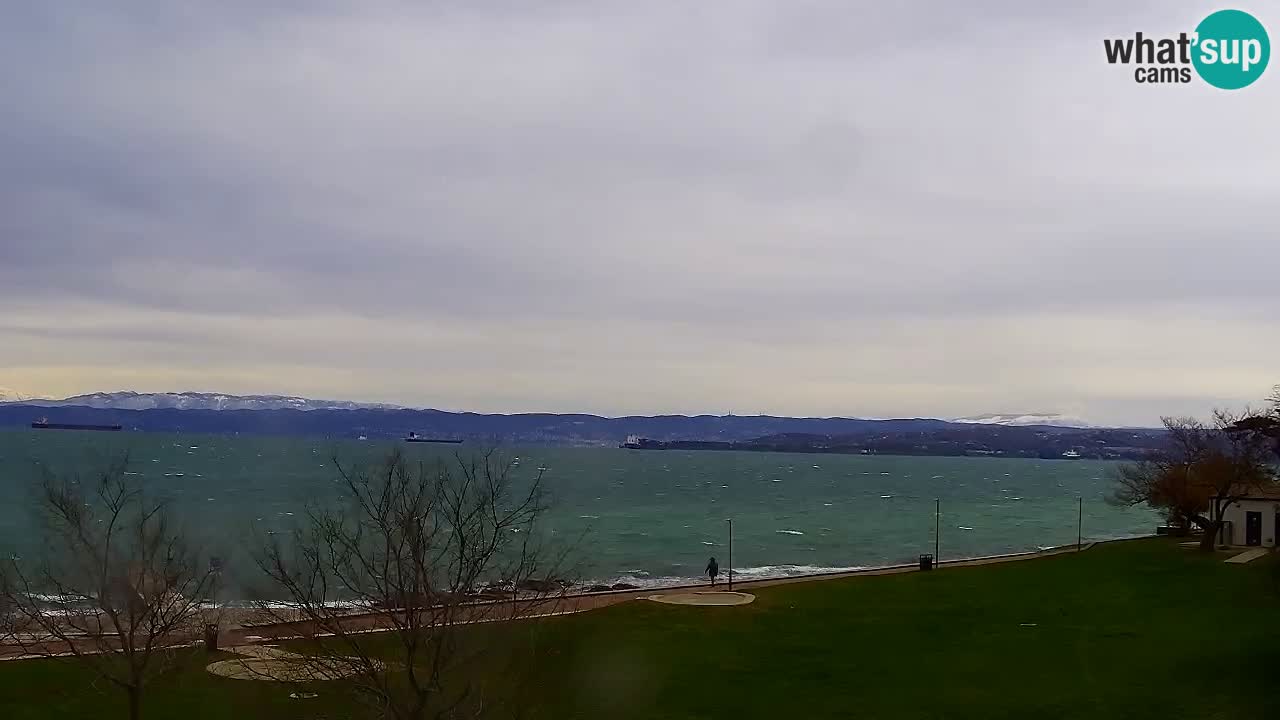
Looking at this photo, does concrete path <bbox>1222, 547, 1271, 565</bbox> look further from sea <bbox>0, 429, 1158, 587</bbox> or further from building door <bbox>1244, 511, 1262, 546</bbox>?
sea <bbox>0, 429, 1158, 587</bbox>

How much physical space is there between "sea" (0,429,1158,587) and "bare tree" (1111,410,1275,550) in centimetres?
1129

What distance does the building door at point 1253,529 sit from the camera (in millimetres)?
47812

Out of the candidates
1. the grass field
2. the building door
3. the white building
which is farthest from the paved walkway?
the building door

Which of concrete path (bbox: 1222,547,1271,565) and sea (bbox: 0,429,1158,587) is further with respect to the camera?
sea (bbox: 0,429,1158,587)

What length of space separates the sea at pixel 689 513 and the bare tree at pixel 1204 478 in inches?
445

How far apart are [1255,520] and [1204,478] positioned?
3.57 metres

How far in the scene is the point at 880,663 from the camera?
25.8 metres

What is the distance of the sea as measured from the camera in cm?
6700

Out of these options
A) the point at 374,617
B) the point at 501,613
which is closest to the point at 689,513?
the point at 501,613

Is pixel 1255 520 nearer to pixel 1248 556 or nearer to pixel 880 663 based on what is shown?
pixel 1248 556

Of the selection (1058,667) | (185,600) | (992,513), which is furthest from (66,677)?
(992,513)

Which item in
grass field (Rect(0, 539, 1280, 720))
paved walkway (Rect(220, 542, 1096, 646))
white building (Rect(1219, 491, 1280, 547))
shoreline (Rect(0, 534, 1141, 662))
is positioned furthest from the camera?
white building (Rect(1219, 491, 1280, 547))

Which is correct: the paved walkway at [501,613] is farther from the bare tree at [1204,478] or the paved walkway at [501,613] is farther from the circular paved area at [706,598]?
the bare tree at [1204,478]

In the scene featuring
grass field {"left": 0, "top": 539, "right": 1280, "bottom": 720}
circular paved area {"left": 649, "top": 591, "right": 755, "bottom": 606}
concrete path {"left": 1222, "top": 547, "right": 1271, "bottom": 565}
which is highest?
concrete path {"left": 1222, "top": 547, "right": 1271, "bottom": 565}
